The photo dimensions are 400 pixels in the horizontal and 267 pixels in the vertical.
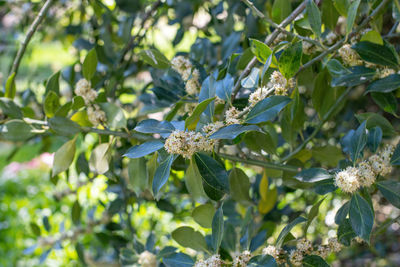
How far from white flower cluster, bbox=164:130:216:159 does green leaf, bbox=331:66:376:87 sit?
25cm

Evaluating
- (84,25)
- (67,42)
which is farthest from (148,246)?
(67,42)

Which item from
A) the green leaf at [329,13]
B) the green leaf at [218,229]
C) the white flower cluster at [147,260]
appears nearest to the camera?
the green leaf at [218,229]

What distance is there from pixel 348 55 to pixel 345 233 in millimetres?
272

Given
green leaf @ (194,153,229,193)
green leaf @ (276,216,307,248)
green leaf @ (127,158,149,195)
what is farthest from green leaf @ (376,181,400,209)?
green leaf @ (127,158,149,195)

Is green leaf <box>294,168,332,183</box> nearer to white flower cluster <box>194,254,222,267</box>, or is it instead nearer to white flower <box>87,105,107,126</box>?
white flower cluster <box>194,254,222,267</box>

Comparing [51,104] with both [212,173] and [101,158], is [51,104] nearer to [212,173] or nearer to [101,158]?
[101,158]

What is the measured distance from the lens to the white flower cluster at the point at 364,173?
530 mm

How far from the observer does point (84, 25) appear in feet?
4.39

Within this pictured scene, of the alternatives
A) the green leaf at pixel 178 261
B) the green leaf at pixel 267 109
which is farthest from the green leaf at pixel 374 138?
the green leaf at pixel 178 261

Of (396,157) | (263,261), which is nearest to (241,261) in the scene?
(263,261)

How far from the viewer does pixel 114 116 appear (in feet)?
2.14

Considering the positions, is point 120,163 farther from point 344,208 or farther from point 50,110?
point 344,208

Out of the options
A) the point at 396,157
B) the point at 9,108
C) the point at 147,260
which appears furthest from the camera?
the point at 147,260

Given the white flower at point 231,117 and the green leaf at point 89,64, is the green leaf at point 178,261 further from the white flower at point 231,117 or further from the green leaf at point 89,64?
the green leaf at point 89,64
